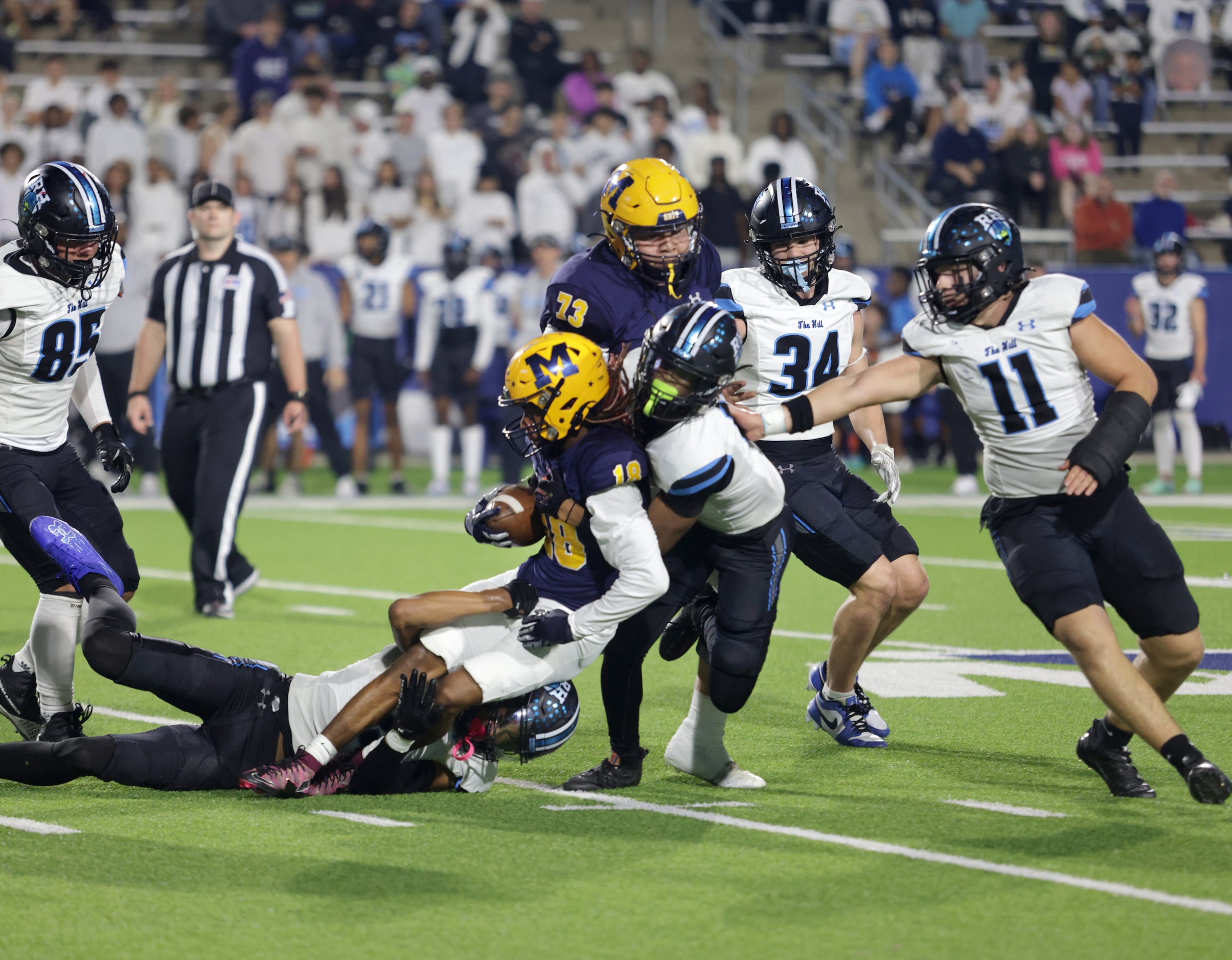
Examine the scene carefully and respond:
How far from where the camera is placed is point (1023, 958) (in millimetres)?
3082

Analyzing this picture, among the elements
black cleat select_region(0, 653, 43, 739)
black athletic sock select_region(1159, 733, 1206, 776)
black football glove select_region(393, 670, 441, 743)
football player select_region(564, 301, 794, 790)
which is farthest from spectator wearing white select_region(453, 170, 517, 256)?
black athletic sock select_region(1159, 733, 1206, 776)

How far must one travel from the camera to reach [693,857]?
3.80m

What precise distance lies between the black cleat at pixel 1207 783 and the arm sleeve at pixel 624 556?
4.61 feet

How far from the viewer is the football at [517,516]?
4.43m

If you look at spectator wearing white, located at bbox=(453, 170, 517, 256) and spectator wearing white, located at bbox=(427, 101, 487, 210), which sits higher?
spectator wearing white, located at bbox=(427, 101, 487, 210)

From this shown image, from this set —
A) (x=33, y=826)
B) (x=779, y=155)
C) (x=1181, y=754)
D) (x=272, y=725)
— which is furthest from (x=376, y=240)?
(x=1181, y=754)

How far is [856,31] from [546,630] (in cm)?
1588

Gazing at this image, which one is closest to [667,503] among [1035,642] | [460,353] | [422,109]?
[1035,642]

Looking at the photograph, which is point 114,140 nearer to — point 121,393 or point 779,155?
point 121,393

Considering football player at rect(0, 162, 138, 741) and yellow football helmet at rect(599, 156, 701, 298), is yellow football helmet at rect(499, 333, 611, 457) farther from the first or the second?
football player at rect(0, 162, 138, 741)

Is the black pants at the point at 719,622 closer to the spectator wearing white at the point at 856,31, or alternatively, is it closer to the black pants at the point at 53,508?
the black pants at the point at 53,508

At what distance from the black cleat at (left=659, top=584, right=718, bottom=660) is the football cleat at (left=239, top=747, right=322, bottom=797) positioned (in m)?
1.12

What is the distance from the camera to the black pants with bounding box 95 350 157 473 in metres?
13.1

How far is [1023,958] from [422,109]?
14.2 metres
